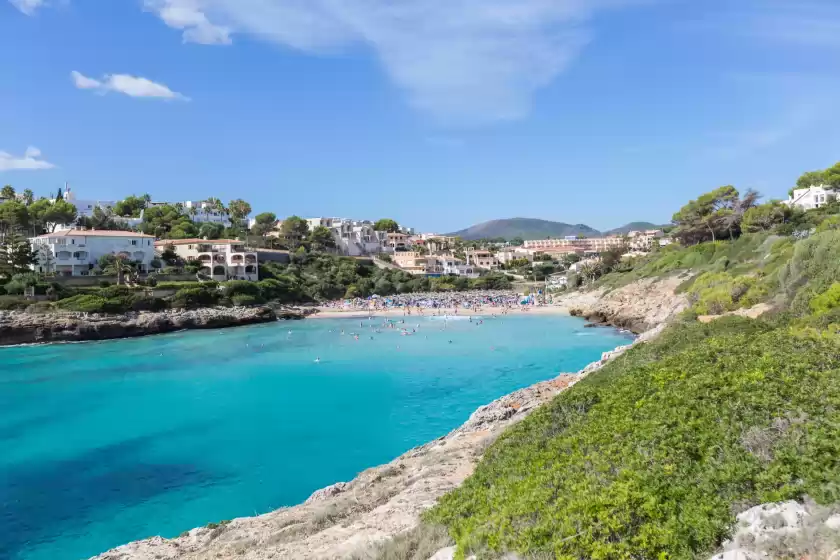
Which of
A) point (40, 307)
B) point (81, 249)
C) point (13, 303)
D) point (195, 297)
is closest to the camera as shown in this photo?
point (13, 303)

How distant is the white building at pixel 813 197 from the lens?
199 ft

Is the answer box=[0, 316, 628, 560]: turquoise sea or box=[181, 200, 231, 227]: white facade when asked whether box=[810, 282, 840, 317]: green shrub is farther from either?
box=[181, 200, 231, 227]: white facade

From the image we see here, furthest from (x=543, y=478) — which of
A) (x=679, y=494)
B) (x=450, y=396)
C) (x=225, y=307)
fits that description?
(x=225, y=307)

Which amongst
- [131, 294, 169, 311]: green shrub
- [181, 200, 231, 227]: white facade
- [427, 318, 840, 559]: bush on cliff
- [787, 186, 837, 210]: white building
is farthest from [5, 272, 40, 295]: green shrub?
[787, 186, 837, 210]: white building

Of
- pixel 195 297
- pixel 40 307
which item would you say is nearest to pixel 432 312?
pixel 195 297

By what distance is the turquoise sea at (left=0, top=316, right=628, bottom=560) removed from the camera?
1290 cm


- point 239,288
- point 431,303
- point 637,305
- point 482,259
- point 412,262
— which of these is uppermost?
point 482,259

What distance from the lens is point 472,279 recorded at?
300 feet

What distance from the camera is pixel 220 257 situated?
226ft

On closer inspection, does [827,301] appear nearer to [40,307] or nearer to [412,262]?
[40,307]

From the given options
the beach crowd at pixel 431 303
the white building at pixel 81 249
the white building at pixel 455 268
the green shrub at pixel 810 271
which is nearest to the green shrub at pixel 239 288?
the beach crowd at pixel 431 303

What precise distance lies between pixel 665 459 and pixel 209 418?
19.0 m

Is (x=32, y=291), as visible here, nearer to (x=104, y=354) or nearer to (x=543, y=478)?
(x=104, y=354)

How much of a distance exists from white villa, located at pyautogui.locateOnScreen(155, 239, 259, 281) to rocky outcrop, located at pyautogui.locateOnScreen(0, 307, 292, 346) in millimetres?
12522
